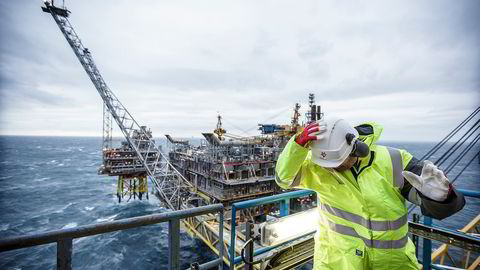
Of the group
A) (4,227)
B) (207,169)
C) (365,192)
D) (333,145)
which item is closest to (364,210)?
(365,192)

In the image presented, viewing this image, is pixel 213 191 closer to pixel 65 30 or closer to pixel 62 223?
pixel 62 223

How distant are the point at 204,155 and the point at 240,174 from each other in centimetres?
481

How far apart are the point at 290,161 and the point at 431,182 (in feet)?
4.16

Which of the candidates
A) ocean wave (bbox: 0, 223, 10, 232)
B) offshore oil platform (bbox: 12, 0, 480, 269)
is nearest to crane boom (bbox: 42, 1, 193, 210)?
offshore oil platform (bbox: 12, 0, 480, 269)

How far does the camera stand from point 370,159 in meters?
2.34

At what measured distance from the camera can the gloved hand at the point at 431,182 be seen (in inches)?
76.0

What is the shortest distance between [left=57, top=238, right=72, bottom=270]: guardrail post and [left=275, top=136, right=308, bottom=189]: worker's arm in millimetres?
2124

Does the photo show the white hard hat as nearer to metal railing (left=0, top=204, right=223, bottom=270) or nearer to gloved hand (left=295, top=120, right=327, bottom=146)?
gloved hand (left=295, top=120, right=327, bottom=146)

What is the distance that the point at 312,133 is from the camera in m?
2.32

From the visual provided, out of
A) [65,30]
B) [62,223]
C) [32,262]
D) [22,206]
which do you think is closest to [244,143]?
[32,262]

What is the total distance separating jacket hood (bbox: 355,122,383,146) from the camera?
2.36m

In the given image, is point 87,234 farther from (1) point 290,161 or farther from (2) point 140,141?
(2) point 140,141

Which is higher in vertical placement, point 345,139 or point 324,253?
point 345,139

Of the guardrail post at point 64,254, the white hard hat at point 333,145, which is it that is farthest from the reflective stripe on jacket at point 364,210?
the guardrail post at point 64,254
